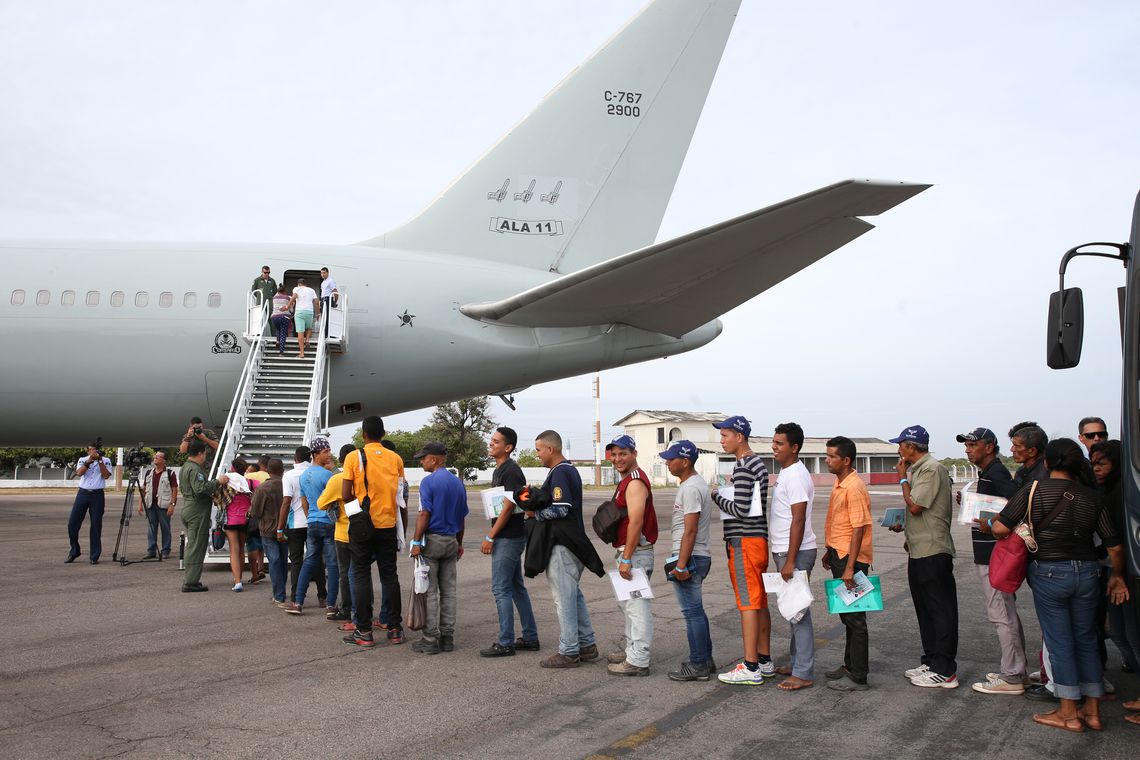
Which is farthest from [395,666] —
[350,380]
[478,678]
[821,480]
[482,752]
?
[821,480]

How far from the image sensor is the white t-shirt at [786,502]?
5.45 metres

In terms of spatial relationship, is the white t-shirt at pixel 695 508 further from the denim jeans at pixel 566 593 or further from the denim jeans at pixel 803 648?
the denim jeans at pixel 566 593

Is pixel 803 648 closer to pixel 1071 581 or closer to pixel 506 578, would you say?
pixel 1071 581

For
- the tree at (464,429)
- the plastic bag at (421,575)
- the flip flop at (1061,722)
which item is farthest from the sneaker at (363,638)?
the tree at (464,429)

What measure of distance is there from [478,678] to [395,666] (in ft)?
2.43

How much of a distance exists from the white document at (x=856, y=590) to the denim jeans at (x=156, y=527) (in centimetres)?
982

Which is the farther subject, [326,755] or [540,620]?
[540,620]

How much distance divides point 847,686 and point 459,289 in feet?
37.0

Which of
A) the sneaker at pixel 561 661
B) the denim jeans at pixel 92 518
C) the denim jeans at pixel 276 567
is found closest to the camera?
the sneaker at pixel 561 661

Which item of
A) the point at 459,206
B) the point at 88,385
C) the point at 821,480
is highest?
the point at 459,206

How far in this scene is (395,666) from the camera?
6020 mm

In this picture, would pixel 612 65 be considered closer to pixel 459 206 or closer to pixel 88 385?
pixel 459 206

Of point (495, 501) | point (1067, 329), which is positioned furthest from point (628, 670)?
point (1067, 329)

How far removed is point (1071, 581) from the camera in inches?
184
